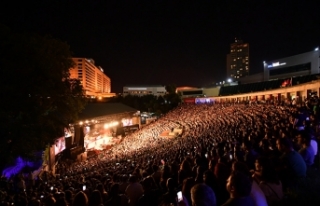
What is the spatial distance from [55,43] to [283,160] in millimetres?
16843

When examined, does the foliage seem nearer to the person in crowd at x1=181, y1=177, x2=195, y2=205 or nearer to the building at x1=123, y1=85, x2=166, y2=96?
the person in crowd at x1=181, y1=177, x2=195, y2=205

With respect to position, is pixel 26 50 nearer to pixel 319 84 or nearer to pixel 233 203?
pixel 233 203

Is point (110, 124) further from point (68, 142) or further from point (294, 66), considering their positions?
point (294, 66)

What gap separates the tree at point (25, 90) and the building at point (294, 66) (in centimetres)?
4334

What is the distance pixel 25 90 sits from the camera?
1530 centimetres

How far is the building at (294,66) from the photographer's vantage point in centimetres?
4644

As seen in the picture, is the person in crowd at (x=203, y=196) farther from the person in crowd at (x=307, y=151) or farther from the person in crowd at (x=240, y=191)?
the person in crowd at (x=307, y=151)

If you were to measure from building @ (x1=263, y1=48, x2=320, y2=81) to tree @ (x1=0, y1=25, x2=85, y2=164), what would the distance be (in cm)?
4334

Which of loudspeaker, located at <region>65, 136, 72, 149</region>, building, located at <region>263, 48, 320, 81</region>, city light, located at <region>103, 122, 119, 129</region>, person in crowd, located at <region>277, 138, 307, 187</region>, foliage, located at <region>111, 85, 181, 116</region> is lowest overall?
loudspeaker, located at <region>65, 136, 72, 149</region>

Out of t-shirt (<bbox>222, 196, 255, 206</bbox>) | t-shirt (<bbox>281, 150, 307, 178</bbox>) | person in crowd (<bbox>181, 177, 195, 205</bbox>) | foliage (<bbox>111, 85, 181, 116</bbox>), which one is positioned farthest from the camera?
foliage (<bbox>111, 85, 181, 116</bbox>)

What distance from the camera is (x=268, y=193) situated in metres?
4.32

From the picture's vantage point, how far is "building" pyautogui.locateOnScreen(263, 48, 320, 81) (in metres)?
46.4

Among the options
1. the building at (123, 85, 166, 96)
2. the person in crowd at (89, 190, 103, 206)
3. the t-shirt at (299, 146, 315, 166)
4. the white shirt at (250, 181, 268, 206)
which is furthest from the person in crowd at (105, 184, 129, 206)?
the building at (123, 85, 166, 96)

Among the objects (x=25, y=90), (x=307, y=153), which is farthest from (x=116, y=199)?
(x=25, y=90)
